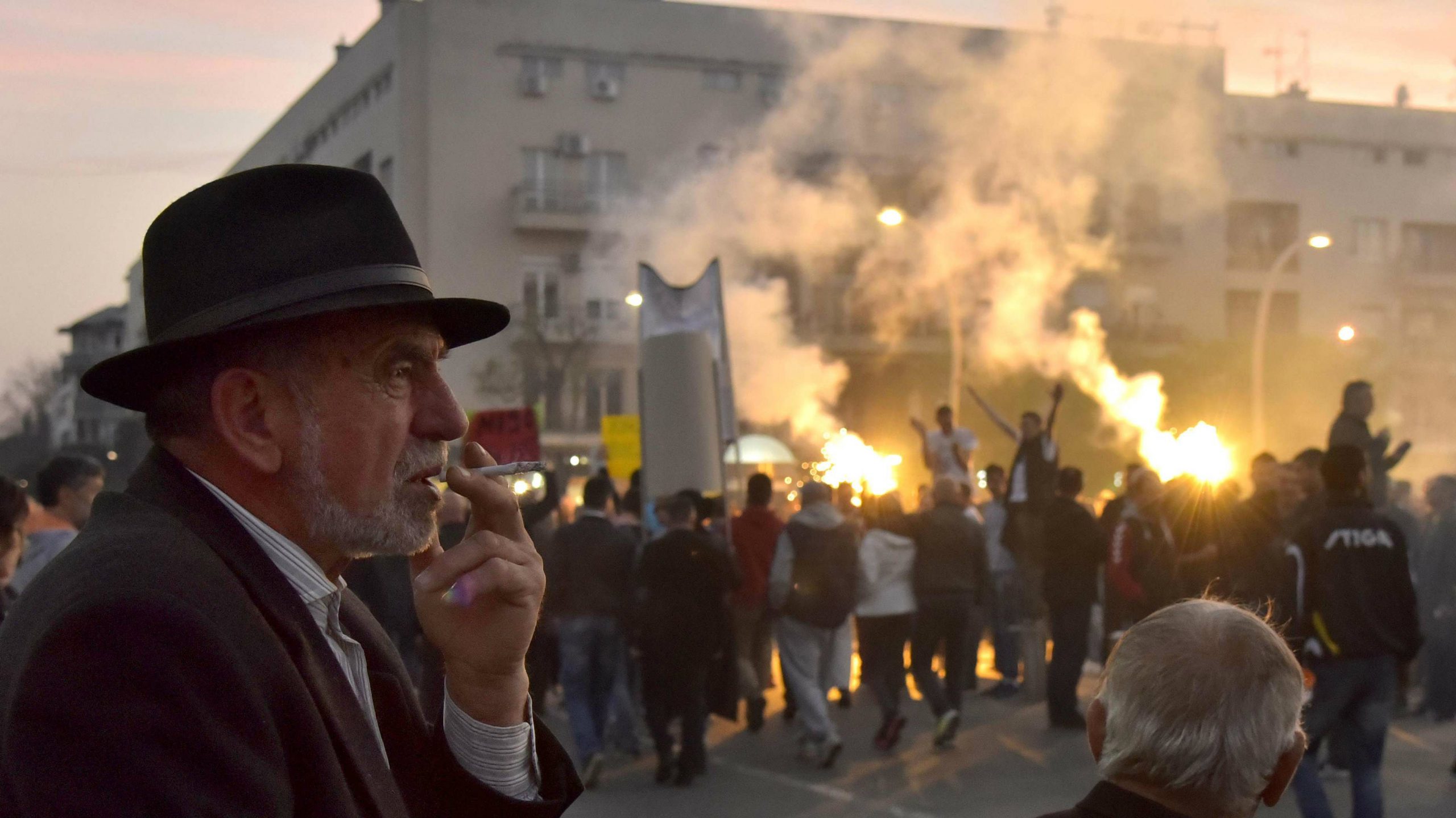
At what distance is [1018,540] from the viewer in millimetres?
13430

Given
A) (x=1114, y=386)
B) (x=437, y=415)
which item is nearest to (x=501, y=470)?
(x=437, y=415)

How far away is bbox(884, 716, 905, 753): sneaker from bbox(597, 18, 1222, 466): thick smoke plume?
25962 millimetres

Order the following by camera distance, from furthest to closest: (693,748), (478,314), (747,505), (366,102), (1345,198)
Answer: (1345,198) < (366,102) < (747,505) < (693,748) < (478,314)

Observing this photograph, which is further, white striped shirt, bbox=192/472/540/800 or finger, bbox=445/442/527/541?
finger, bbox=445/442/527/541

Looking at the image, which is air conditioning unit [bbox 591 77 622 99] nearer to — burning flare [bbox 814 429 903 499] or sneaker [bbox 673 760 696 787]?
burning flare [bbox 814 429 903 499]

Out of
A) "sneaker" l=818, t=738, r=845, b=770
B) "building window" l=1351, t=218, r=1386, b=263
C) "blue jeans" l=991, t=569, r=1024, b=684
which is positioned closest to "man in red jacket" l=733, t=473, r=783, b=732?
"sneaker" l=818, t=738, r=845, b=770

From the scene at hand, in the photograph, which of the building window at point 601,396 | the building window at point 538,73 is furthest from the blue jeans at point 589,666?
the building window at point 538,73

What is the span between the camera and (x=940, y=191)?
4003 cm

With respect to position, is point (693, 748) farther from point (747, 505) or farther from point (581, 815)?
point (747, 505)

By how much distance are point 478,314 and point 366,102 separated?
47415 millimetres

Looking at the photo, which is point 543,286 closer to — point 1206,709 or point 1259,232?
point 1259,232

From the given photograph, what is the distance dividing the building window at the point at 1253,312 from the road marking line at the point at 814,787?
143 ft

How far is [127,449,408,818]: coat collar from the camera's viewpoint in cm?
162

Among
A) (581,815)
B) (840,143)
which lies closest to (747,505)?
(581,815)
